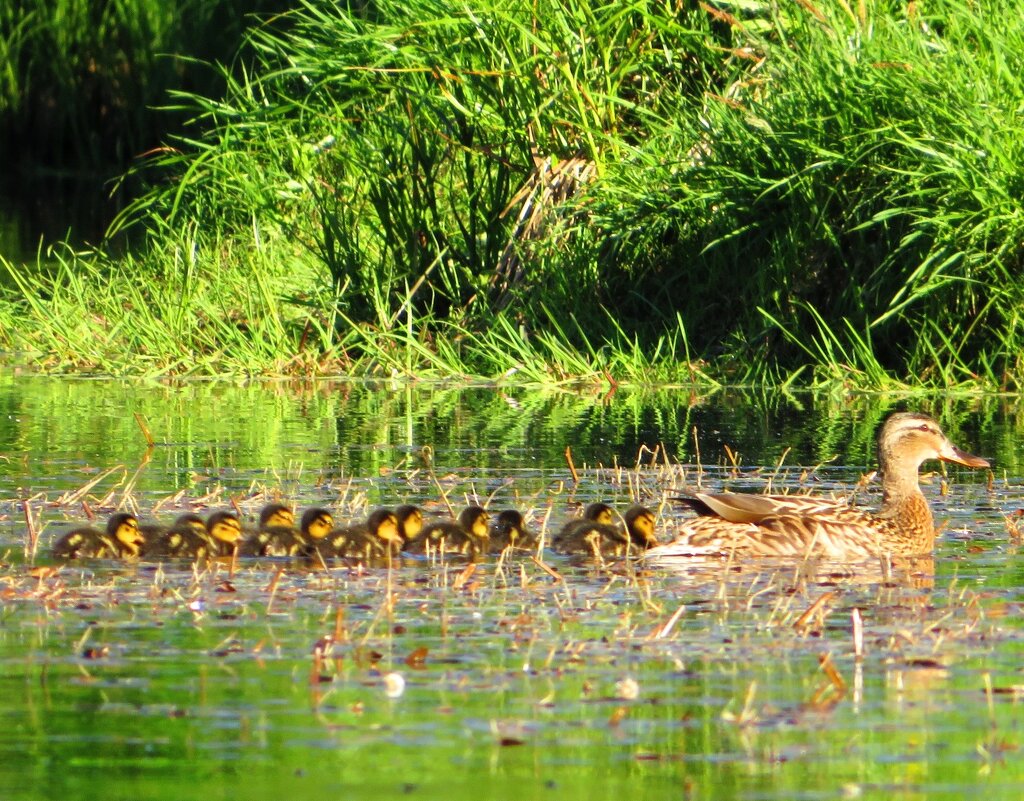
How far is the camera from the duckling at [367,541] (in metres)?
6.93

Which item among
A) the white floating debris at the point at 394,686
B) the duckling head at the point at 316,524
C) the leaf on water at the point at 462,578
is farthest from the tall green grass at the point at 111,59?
the white floating debris at the point at 394,686

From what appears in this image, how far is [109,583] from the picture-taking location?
639cm

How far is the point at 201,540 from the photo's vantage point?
6.86m

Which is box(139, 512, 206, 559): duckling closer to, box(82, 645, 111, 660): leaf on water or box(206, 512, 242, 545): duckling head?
box(206, 512, 242, 545): duckling head

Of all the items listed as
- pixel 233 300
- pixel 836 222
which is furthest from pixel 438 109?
pixel 836 222

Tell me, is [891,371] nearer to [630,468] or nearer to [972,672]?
[630,468]

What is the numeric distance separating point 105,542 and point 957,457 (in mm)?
3088

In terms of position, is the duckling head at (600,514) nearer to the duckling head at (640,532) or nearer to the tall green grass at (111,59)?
the duckling head at (640,532)

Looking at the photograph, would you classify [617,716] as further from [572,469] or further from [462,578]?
[572,469]

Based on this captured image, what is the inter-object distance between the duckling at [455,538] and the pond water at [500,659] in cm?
16

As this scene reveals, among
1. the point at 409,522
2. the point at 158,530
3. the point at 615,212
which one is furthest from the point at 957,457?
the point at 615,212

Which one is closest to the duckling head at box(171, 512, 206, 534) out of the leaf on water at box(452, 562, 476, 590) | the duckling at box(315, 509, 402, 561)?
Result: the duckling at box(315, 509, 402, 561)

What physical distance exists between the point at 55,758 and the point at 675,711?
1.35 m

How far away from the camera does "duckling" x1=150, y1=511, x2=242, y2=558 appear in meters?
6.83
